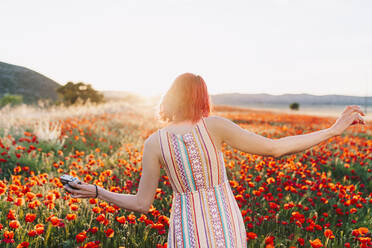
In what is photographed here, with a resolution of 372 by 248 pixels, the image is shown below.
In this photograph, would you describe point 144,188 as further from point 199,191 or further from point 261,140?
point 261,140

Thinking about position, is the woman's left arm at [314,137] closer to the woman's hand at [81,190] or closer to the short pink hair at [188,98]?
the short pink hair at [188,98]

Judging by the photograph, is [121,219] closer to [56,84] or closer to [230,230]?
Answer: [230,230]

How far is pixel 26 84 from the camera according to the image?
61.4 m

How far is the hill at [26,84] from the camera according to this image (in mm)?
56469

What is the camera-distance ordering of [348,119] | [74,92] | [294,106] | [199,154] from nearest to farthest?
[199,154], [348,119], [74,92], [294,106]

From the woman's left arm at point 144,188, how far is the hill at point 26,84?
59.7 meters

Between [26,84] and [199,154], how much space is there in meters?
70.0

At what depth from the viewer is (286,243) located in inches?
104

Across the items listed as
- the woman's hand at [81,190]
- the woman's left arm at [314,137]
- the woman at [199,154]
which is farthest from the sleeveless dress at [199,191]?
the woman's hand at [81,190]

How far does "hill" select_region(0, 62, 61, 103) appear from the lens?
185 ft

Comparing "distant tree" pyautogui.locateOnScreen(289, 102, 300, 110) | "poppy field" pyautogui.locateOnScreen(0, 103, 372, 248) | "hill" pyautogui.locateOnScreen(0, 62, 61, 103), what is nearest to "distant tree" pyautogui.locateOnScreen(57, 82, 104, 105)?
"hill" pyautogui.locateOnScreen(0, 62, 61, 103)

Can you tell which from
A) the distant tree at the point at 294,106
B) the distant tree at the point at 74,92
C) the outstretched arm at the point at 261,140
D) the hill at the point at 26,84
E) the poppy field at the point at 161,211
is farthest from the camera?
the distant tree at the point at 294,106

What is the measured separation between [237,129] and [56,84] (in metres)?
75.4

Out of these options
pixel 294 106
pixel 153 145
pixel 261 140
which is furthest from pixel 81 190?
pixel 294 106
